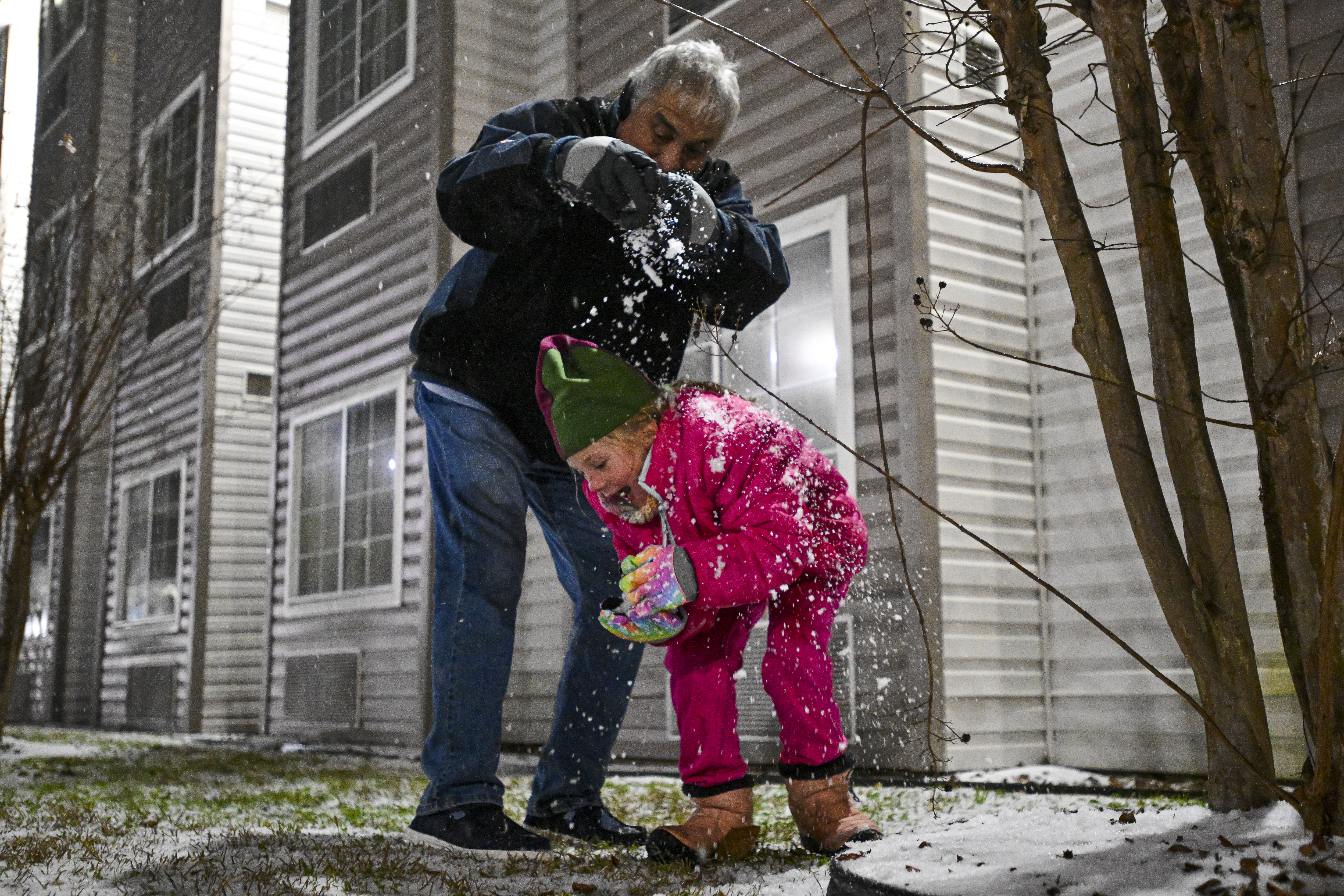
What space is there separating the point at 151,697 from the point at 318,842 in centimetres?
796

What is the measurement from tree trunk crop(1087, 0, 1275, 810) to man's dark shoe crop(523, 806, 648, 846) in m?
1.14

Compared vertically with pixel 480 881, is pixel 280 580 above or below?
above

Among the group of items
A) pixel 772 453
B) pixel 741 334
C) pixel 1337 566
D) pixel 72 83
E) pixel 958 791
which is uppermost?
pixel 72 83

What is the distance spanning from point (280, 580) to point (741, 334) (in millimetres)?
4326

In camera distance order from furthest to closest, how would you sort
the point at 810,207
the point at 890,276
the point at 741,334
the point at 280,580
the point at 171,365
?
the point at 171,365, the point at 280,580, the point at 741,334, the point at 810,207, the point at 890,276

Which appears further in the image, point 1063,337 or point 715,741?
point 1063,337

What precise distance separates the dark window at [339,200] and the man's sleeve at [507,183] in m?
4.79

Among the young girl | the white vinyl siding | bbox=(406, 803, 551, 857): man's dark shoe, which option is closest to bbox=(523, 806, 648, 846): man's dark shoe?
bbox=(406, 803, 551, 857): man's dark shoe

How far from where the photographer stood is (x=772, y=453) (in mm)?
1833

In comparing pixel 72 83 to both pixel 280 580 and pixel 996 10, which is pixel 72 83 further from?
pixel 996 10

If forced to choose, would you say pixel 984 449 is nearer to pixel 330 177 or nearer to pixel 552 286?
pixel 552 286

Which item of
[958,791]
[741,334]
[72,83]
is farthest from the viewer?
[72,83]

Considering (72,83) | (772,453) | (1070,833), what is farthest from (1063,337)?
(72,83)

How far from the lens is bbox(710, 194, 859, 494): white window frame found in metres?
4.12
